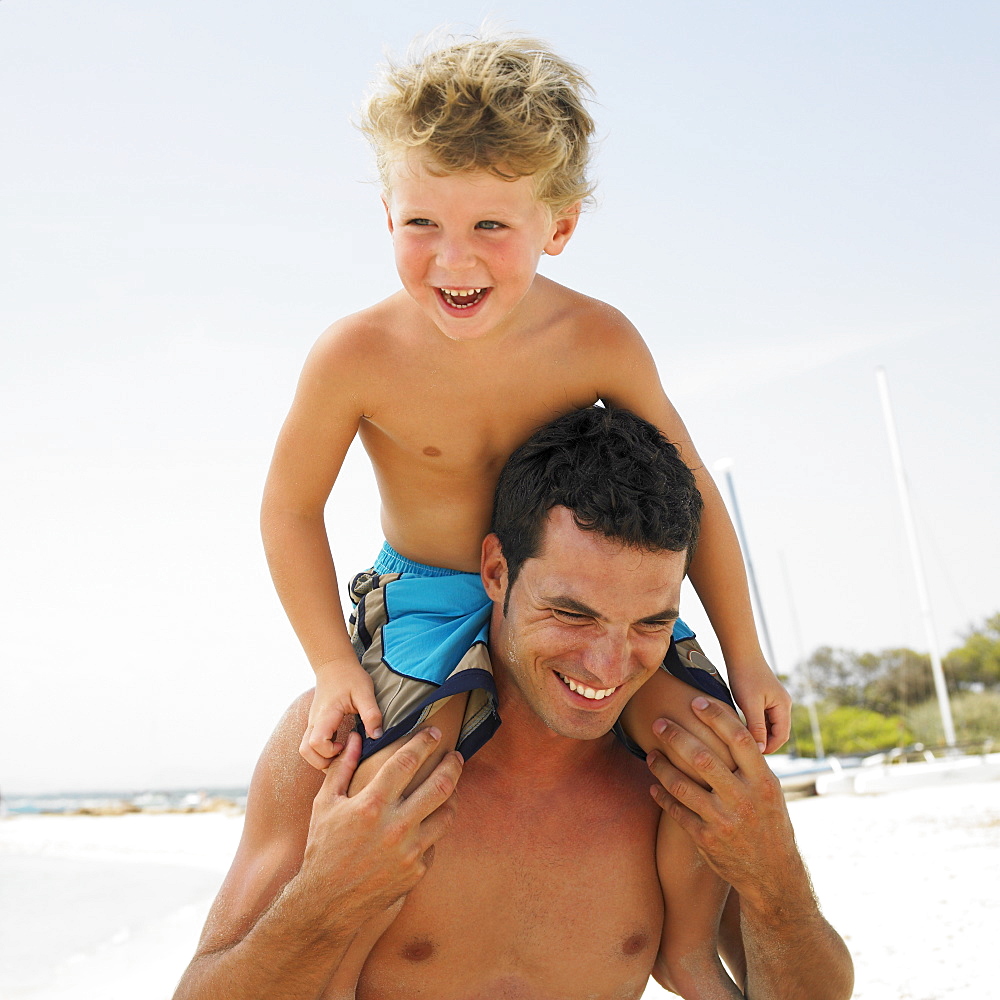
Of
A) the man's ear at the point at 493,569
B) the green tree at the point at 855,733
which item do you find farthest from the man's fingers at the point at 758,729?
the green tree at the point at 855,733

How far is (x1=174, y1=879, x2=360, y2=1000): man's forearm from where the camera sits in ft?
9.19

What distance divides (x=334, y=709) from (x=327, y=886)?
0.48 meters

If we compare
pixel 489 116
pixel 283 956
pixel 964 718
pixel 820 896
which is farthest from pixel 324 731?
pixel 964 718

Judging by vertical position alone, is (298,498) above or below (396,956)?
above

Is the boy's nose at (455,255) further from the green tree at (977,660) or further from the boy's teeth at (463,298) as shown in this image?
the green tree at (977,660)

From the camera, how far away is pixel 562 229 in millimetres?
3197

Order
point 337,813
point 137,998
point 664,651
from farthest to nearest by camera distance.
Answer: point 137,998, point 664,651, point 337,813

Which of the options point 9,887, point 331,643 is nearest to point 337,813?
point 331,643

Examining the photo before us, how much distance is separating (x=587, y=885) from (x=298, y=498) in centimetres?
154

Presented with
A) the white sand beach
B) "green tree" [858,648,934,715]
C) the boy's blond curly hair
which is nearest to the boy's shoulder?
the boy's blond curly hair

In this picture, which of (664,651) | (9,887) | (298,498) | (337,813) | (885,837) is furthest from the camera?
(9,887)

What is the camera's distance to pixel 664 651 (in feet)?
10.0

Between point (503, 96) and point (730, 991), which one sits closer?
point (503, 96)

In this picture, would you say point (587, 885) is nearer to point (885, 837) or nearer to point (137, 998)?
point (137, 998)
